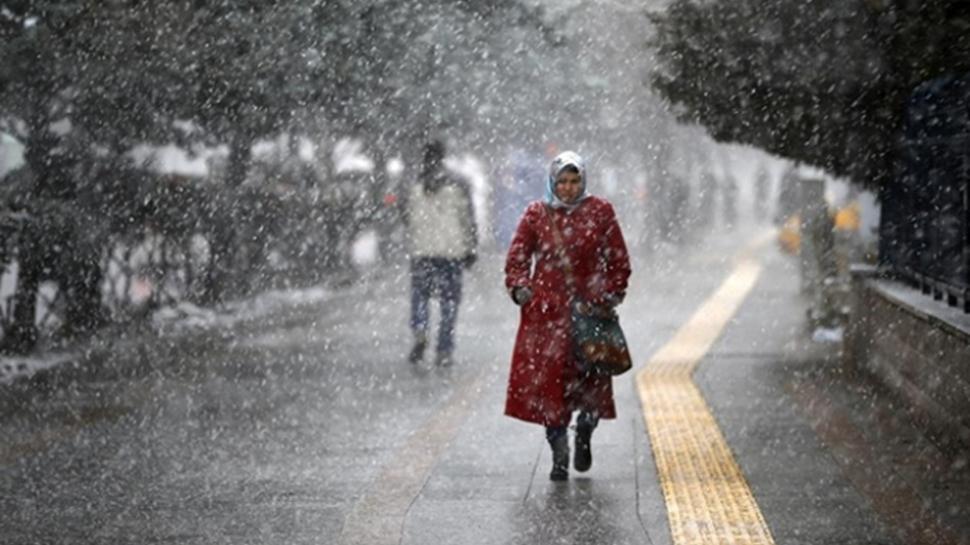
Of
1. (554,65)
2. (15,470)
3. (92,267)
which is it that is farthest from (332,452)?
(554,65)

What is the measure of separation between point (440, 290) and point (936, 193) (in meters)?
3.87

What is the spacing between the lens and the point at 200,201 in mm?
16359

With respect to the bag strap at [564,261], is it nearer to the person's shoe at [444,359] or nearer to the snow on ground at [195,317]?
the person's shoe at [444,359]

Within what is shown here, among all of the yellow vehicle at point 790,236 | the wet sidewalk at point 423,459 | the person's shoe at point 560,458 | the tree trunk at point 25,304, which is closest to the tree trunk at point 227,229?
the wet sidewalk at point 423,459

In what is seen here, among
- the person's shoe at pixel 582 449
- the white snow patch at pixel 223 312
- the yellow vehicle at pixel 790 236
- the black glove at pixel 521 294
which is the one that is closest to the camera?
the black glove at pixel 521 294

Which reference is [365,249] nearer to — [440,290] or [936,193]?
[440,290]

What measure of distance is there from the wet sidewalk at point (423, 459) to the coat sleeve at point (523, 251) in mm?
925

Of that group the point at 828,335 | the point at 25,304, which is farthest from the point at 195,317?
the point at 828,335

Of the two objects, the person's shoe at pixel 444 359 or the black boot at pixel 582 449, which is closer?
the black boot at pixel 582 449

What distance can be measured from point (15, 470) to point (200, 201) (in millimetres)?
8853

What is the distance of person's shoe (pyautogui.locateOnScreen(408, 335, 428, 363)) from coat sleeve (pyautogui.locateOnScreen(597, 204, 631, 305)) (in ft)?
15.8

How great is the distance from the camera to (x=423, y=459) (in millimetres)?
7805

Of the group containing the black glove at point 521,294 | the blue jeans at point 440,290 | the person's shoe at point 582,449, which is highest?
the black glove at point 521,294

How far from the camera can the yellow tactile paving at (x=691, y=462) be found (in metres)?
6.22
